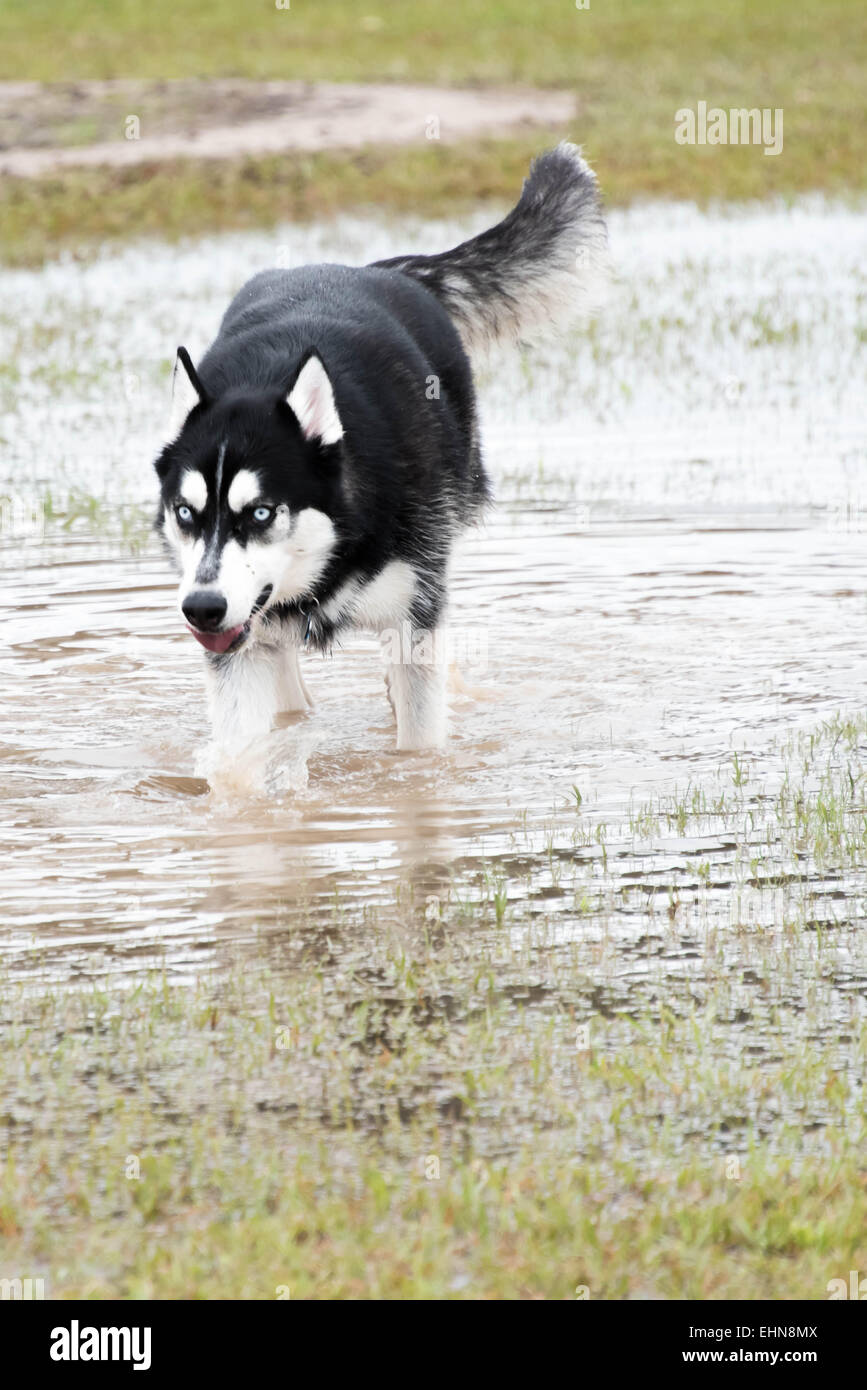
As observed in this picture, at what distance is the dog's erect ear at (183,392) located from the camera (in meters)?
5.96

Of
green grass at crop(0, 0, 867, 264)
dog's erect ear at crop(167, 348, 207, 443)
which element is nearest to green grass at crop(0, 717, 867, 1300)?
dog's erect ear at crop(167, 348, 207, 443)

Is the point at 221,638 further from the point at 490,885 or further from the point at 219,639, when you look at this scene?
the point at 490,885

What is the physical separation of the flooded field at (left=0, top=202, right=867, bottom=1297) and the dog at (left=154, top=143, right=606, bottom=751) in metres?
0.39

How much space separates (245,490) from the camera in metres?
5.89

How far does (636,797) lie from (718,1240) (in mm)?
2931

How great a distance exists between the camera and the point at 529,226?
8617 mm

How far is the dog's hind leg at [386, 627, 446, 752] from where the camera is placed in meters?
6.92

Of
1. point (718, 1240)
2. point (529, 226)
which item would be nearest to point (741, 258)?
point (529, 226)

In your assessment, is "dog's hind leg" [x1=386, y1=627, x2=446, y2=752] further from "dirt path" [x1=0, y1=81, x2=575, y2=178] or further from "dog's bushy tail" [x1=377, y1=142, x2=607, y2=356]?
"dirt path" [x1=0, y1=81, x2=575, y2=178]

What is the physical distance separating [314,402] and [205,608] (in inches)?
31.3

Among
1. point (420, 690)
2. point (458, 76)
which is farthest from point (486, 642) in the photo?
point (458, 76)
